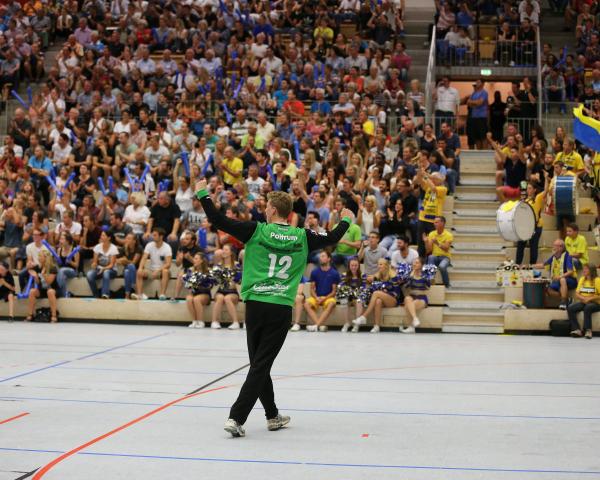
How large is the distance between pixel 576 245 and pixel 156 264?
790 cm

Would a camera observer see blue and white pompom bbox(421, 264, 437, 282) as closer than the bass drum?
Yes

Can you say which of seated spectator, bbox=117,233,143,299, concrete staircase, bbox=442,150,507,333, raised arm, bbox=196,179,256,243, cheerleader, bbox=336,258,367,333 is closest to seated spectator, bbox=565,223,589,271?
concrete staircase, bbox=442,150,507,333

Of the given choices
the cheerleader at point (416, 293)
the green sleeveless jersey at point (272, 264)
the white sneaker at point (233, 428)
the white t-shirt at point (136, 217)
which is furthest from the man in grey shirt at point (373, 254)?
the white sneaker at point (233, 428)

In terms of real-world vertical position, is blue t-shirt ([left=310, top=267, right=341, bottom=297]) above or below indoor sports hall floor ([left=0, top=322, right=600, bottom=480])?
above

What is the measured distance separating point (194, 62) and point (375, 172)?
7.78m

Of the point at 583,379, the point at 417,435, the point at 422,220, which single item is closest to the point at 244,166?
the point at 422,220

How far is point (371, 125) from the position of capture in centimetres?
2119

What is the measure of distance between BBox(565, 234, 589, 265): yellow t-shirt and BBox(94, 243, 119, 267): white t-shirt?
28.3ft

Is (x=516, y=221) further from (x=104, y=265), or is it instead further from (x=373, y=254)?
(x=104, y=265)

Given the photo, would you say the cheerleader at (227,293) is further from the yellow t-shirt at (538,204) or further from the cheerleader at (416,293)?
the yellow t-shirt at (538,204)

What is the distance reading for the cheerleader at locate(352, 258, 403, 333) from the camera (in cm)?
1697

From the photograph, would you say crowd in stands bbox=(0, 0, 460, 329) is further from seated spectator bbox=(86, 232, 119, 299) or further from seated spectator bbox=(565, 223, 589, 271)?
seated spectator bbox=(565, 223, 589, 271)

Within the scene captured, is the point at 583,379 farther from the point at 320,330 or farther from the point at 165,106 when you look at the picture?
the point at 165,106

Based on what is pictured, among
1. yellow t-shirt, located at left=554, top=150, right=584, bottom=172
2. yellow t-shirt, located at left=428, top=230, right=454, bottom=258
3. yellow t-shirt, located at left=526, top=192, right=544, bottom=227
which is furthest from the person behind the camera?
yellow t-shirt, located at left=554, top=150, right=584, bottom=172
